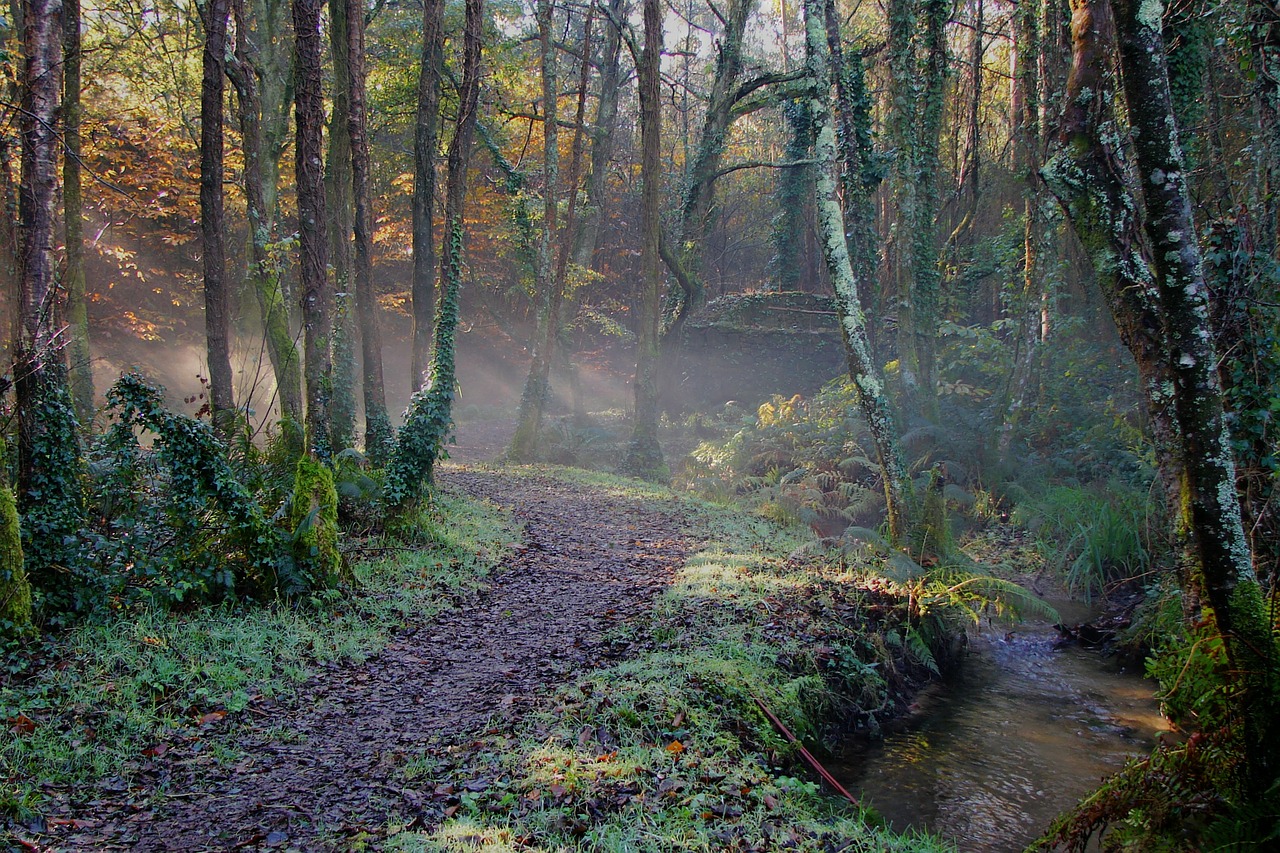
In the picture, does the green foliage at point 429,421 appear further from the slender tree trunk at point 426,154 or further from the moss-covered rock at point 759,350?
the moss-covered rock at point 759,350

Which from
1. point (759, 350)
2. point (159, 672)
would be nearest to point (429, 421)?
point (159, 672)

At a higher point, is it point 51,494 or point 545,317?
point 545,317

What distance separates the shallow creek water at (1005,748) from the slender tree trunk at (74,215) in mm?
11109

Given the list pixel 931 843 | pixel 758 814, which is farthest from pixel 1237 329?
pixel 758 814

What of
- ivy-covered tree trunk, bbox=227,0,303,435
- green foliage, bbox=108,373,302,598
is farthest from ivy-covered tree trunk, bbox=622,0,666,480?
green foliage, bbox=108,373,302,598

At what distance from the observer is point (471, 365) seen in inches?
1321

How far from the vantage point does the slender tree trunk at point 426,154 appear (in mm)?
12734

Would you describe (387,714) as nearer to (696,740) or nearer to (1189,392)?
(696,740)

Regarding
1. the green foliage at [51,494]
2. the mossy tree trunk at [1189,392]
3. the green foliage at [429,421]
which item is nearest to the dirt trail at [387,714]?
the green foliage at [429,421]

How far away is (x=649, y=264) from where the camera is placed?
1656 centimetres

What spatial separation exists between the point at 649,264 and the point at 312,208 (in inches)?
346

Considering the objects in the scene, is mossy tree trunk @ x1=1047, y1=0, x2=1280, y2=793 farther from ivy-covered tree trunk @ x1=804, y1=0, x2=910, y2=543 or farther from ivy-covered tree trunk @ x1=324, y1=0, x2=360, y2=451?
ivy-covered tree trunk @ x1=324, y1=0, x2=360, y2=451

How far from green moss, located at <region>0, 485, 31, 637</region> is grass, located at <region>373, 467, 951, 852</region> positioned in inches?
126

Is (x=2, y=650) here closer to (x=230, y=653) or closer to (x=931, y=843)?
(x=230, y=653)
